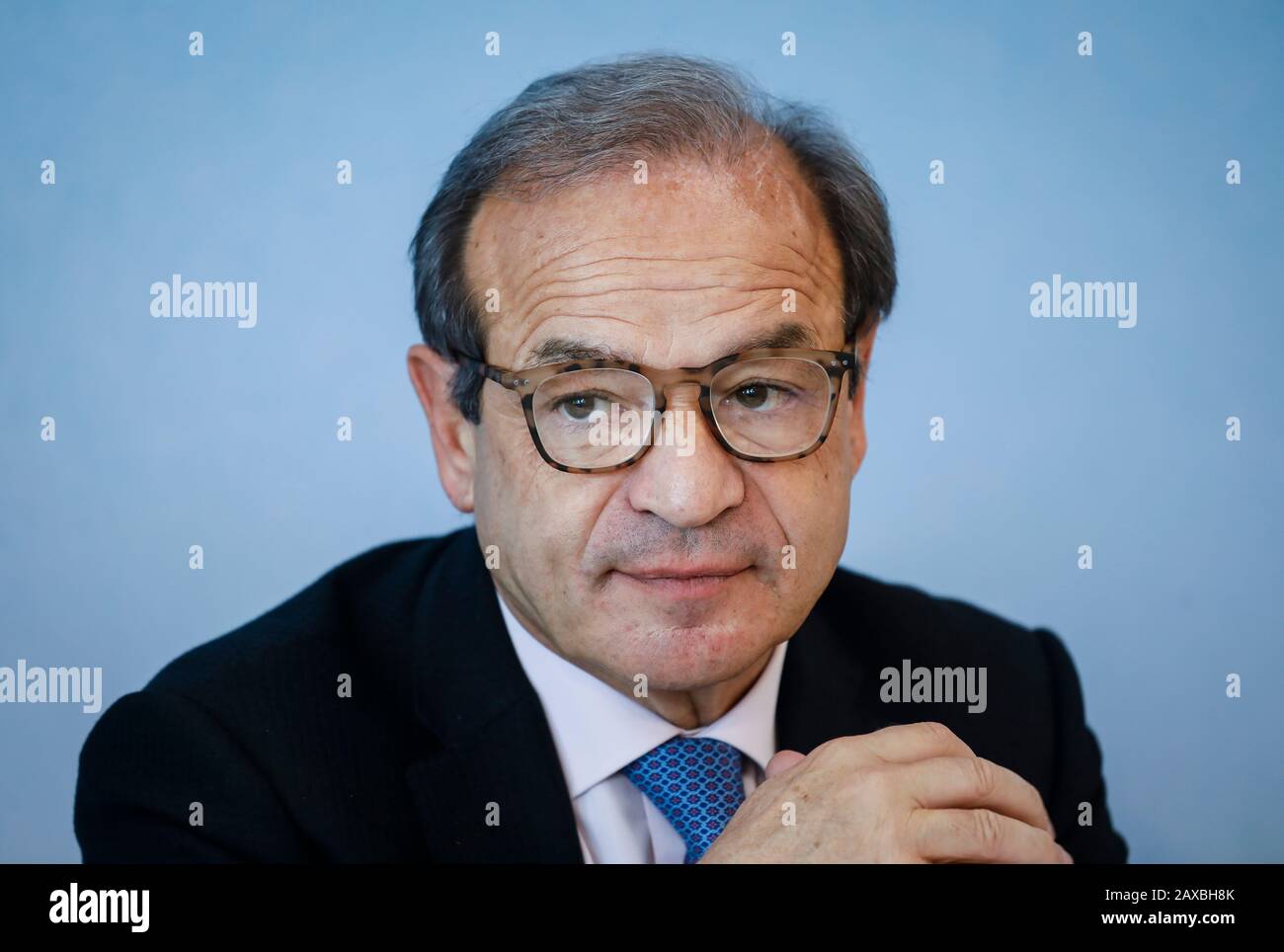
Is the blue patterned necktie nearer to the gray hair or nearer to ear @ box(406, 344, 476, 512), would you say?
ear @ box(406, 344, 476, 512)

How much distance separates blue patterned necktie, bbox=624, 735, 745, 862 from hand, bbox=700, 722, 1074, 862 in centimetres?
16

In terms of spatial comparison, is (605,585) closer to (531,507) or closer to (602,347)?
(531,507)

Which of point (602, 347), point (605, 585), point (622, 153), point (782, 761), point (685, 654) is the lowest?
point (782, 761)

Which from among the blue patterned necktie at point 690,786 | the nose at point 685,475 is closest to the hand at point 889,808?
the blue patterned necktie at point 690,786

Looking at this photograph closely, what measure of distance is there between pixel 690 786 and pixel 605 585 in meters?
0.40

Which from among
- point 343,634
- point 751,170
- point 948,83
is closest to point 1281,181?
point 948,83

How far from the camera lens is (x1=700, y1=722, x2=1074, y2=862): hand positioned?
171cm

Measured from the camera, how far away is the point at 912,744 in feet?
5.82

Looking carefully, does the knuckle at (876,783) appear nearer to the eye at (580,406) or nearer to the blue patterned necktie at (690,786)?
the blue patterned necktie at (690,786)

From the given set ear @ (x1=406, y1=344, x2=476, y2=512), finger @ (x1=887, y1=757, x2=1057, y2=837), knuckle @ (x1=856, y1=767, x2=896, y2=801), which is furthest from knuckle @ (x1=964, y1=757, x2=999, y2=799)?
ear @ (x1=406, y1=344, x2=476, y2=512)

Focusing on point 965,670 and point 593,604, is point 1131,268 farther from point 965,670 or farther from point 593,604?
point 593,604

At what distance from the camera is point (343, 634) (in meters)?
2.05

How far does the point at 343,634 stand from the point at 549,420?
0.57 meters

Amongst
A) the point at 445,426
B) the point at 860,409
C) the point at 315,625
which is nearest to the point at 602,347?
the point at 445,426
